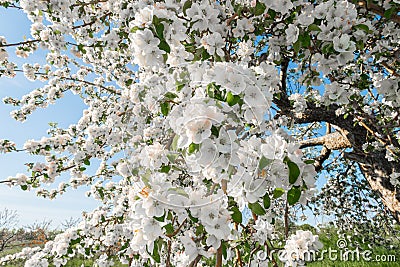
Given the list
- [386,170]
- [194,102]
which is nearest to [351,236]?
[386,170]

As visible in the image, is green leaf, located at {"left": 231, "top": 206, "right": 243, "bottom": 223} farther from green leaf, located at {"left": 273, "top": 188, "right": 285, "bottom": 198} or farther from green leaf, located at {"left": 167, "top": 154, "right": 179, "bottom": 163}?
green leaf, located at {"left": 167, "top": 154, "right": 179, "bottom": 163}

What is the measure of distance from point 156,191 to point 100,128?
2787 millimetres

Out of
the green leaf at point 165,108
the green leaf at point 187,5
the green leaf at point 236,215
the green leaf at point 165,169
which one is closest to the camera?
the green leaf at point 236,215

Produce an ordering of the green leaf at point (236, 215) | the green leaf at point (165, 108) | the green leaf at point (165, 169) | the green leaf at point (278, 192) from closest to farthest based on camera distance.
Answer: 1. the green leaf at point (278, 192)
2. the green leaf at point (236, 215)
3. the green leaf at point (165, 169)
4. the green leaf at point (165, 108)

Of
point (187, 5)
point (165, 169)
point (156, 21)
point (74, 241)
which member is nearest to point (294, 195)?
point (165, 169)

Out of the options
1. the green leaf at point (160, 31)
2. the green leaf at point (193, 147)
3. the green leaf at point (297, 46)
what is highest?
the green leaf at point (297, 46)

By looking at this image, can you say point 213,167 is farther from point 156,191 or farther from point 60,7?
point 60,7

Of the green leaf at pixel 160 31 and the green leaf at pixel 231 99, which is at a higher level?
the green leaf at pixel 160 31

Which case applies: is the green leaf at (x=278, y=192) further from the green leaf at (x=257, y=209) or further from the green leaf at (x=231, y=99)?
the green leaf at (x=231, y=99)

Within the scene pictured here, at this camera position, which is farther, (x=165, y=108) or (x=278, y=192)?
(x=165, y=108)

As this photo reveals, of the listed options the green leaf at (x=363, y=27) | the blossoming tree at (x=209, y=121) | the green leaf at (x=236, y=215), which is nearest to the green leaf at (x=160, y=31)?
the blossoming tree at (x=209, y=121)

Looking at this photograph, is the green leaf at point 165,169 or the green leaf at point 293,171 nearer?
the green leaf at point 293,171

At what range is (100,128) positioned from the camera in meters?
3.80

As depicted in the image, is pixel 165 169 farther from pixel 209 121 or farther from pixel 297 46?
pixel 297 46
